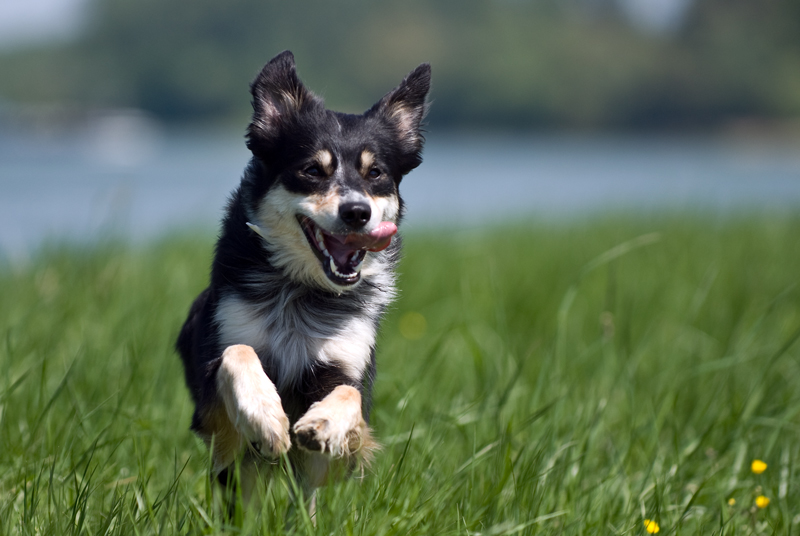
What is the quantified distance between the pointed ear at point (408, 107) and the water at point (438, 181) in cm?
36

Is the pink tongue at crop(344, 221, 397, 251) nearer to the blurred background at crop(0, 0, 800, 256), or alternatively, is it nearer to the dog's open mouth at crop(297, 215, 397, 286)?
the dog's open mouth at crop(297, 215, 397, 286)

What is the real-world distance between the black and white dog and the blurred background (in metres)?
16.2

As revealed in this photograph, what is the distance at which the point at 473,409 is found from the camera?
3.40 m

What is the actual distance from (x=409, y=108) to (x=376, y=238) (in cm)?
77

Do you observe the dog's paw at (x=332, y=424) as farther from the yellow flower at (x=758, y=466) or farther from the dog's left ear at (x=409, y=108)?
the yellow flower at (x=758, y=466)

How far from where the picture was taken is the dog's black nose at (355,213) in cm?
241

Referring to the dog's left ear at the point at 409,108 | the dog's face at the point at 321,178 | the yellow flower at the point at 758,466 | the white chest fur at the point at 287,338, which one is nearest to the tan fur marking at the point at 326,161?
the dog's face at the point at 321,178

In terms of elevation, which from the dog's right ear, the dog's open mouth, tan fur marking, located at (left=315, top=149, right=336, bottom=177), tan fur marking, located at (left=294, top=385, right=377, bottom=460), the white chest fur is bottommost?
tan fur marking, located at (left=294, top=385, right=377, bottom=460)

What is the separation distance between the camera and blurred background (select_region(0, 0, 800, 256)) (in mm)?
37312

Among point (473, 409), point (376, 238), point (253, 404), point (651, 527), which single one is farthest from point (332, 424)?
point (473, 409)

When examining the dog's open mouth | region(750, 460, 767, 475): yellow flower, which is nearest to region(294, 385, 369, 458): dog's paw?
the dog's open mouth

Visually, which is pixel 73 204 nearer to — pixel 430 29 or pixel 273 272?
pixel 273 272

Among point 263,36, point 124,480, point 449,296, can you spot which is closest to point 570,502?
point 124,480

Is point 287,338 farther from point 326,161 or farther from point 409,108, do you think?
point 409,108
